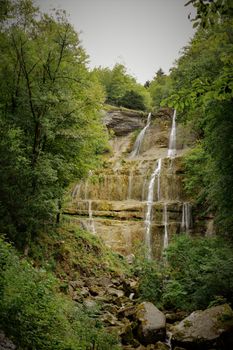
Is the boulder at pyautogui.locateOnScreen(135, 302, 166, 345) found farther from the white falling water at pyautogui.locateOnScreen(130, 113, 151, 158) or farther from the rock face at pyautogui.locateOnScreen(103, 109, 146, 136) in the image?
the rock face at pyautogui.locateOnScreen(103, 109, 146, 136)

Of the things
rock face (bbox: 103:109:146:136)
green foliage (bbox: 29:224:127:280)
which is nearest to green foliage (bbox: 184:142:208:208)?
green foliage (bbox: 29:224:127:280)

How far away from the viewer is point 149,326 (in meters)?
8.27

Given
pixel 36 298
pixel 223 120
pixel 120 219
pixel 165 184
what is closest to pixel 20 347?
pixel 36 298

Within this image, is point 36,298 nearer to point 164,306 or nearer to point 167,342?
point 167,342

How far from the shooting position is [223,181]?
1018 centimetres

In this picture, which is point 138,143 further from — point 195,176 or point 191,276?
point 191,276

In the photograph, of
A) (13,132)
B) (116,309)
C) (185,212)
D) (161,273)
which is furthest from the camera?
(185,212)

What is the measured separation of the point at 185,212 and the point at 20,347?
17.8 meters

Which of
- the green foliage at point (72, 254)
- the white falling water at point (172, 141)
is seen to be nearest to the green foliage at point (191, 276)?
the green foliage at point (72, 254)

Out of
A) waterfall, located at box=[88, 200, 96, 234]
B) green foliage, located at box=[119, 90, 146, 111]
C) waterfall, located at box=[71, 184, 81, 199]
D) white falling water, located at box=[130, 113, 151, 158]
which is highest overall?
green foliage, located at box=[119, 90, 146, 111]

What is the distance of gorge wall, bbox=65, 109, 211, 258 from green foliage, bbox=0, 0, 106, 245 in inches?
206

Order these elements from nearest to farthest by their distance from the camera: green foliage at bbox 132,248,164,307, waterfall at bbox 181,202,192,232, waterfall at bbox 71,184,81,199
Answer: green foliage at bbox 132,248,164,307, waterfall at bbox 181,202,192,232, waterfall at bbox 71,184,81,199

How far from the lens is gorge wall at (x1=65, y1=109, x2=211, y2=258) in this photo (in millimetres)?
20062

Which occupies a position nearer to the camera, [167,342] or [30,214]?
[167,342]
